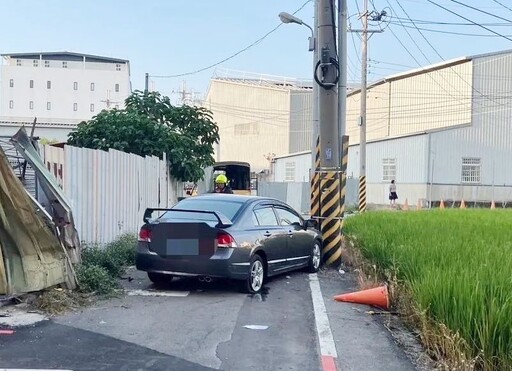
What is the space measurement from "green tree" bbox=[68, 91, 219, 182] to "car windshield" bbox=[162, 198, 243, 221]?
7459 millimetres

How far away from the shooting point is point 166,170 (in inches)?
683

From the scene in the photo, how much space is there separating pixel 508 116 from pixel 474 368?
3829 cm

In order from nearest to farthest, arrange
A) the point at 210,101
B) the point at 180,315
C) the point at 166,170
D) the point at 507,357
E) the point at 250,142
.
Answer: the point at 507,357 → the point at 180,315 → the point at 166,170 → the point at 250,142 → the point at 210,101

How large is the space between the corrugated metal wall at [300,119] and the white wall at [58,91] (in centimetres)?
3191

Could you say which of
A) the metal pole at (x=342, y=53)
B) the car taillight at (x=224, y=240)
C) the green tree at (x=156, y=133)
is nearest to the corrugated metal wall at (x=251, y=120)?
the green tree at (x=156, y=133)

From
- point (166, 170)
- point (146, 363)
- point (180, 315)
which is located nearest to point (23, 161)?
point (180, 315)

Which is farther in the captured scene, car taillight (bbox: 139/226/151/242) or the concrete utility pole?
the concrete utility pole

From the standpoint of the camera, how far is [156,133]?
1725cm

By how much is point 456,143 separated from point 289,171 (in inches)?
703

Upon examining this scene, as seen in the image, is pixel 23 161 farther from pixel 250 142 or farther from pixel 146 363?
pixel 250 142

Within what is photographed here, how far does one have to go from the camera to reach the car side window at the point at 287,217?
34.5 feet

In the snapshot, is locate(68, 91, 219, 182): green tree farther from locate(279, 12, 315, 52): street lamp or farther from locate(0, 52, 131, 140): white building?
locate(0, 52, 131, 140): white building

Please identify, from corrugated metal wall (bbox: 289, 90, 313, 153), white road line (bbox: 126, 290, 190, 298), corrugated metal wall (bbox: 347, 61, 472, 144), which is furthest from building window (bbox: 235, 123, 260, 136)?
white road line (bbox: 126, 290, 190, 298)

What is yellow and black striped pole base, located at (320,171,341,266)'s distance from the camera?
12.2 meters
